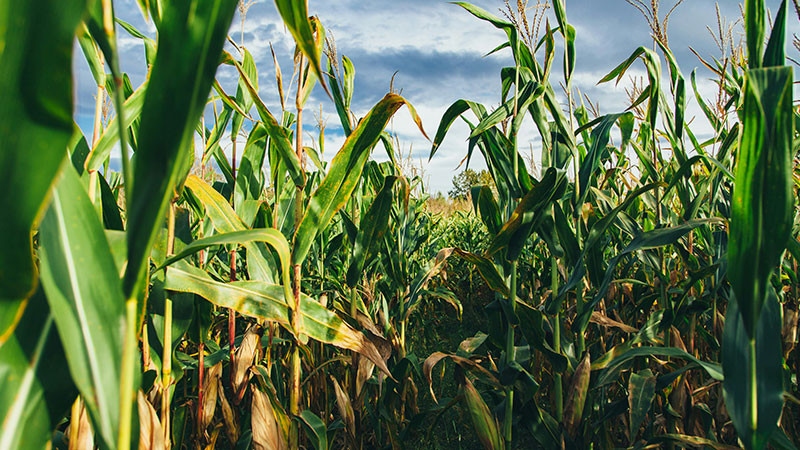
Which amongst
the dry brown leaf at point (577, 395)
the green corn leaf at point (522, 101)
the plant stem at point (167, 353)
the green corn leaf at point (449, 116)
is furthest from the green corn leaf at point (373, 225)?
the dry brown leaf at point (577, 395)

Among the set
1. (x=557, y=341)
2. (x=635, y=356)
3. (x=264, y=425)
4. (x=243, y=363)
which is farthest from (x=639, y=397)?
(x=243, y=363)

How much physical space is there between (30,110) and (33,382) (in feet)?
0.96

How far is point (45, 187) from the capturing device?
292mm

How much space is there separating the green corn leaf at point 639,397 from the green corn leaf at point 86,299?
133cm

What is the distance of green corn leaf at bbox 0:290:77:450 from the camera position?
1.22 ft

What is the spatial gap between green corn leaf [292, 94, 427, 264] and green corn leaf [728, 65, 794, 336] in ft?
1.87

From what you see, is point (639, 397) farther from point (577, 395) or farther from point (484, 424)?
point (484, 424)

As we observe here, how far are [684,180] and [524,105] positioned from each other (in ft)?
2.53

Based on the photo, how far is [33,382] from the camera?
0.40 m

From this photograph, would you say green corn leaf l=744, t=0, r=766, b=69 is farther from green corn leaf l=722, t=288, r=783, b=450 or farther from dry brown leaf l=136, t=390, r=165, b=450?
dry brown leaf l=136, t=390, r=165, b=450

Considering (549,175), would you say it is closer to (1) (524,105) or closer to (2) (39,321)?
Answer: (1) (524,105)

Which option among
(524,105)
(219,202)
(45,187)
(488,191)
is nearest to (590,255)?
(488,191)

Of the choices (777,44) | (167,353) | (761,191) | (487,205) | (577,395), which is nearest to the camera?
(761,191)

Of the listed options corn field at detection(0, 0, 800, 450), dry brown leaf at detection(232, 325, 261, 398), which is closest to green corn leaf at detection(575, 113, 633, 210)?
corn field at detection(0, 0, 800, 450)
